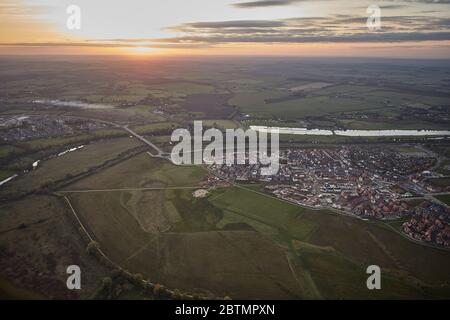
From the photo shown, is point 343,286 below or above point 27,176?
below

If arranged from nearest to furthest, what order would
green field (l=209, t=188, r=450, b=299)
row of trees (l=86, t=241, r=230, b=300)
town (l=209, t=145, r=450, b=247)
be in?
1. row of trees (l=86, t=241, r=230, b=300)
2. green field (l=209, t=188, r=450, b=299)
3. town (l=209, t=145, r=450, b=247)

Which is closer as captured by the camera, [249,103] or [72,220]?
[72,220]

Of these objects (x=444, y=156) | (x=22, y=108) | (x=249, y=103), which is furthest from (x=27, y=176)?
(x=249, y=103)

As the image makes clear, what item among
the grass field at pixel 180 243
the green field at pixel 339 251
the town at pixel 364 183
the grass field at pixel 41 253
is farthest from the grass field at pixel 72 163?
the green field at pixel 339 251

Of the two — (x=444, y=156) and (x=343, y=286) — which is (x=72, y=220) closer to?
(x=343, y=286)

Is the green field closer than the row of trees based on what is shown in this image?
No
